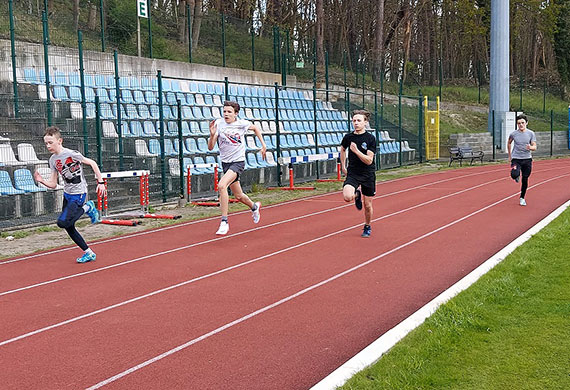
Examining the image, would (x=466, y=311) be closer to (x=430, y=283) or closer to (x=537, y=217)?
(x=430, y=283)

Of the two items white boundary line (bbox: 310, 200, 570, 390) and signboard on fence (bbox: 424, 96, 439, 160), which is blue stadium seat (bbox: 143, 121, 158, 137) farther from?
signboard on fence (bbox: 424, 96, 439, 160)

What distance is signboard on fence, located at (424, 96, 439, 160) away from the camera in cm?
3166

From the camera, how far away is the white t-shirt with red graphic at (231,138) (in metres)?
11.1

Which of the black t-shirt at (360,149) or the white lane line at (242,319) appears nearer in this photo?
the white lane line at (242,319)

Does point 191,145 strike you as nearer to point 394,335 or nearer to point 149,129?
point 149,129

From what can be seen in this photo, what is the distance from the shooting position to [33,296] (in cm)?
739

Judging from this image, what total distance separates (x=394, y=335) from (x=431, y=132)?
2772 cm

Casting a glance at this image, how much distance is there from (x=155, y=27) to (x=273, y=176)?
9317 millimetres

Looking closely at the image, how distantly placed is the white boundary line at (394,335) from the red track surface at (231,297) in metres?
0.22

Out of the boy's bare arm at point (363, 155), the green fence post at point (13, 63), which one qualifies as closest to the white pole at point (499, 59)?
the green fence post at point (13, 63)

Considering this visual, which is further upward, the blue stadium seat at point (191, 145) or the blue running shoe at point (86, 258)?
the blue stadium seat at point (191, 145)

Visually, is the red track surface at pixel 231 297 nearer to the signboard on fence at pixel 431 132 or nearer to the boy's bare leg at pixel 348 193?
the boy's bare leg at pixel 348 193

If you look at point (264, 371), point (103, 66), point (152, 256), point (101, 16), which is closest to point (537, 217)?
point (152, 256)

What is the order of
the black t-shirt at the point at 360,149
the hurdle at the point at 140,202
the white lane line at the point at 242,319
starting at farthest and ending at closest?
the hurdle at the point at 140,202 → the black t-shirt at the point at 360,149 → the white lane line at the point at 242,319
